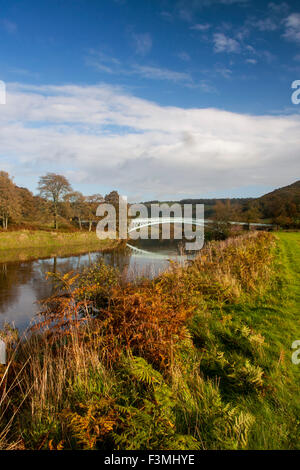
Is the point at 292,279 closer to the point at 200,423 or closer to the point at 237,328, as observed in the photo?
the point at 237,328

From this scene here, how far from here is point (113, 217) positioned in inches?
1780

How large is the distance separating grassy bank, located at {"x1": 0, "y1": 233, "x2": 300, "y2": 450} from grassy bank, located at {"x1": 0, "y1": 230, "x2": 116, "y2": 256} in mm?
25412

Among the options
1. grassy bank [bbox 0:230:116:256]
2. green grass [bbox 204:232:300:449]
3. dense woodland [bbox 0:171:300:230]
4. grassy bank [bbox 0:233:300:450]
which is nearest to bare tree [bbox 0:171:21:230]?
dense woodland [bbox 0:171:300:230]

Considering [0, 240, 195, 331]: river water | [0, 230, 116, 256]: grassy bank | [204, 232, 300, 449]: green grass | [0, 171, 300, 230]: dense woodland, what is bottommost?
[0, 240, 195, 331]: river water

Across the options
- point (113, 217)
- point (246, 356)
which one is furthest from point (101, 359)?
point (113, 217)

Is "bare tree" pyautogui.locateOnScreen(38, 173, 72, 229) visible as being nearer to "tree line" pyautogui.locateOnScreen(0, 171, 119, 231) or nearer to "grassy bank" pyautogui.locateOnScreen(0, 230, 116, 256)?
"tree line" pyautogui.locateOnScreen(0, 171, 119, 231)

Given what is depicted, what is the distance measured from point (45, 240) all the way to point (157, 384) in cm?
3057

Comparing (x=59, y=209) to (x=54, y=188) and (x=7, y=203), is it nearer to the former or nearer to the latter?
(x=54, y=188)

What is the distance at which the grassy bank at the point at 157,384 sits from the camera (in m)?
2.43

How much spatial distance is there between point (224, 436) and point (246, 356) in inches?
73.9

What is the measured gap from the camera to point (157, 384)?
10.3 feet

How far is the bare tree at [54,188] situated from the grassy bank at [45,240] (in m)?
5.87

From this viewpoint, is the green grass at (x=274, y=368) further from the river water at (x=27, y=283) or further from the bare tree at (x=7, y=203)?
the bare tree at (x=7, y=203)

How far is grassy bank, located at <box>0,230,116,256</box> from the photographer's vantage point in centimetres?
2795
